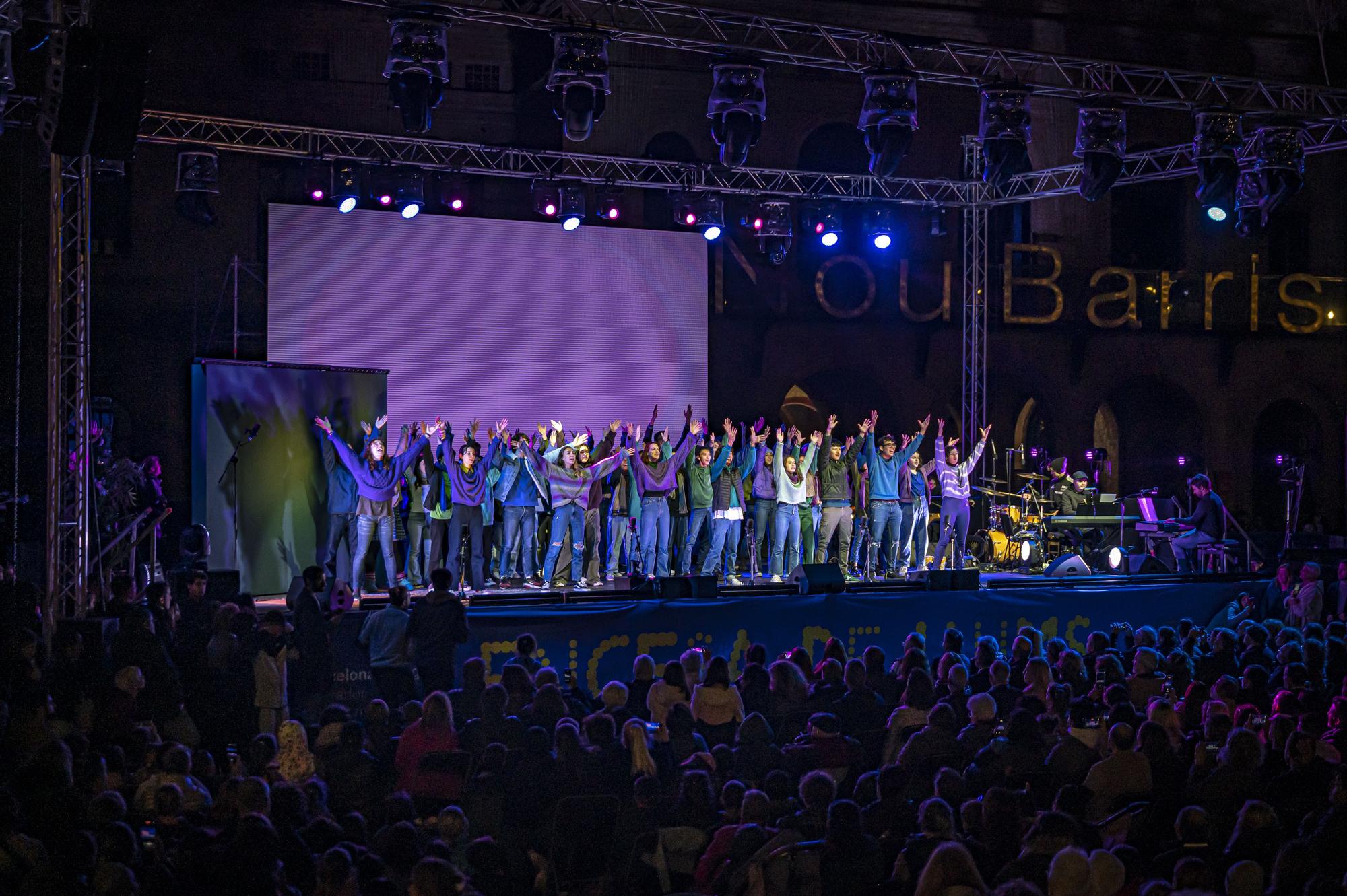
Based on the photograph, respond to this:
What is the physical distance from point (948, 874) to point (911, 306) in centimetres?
1874

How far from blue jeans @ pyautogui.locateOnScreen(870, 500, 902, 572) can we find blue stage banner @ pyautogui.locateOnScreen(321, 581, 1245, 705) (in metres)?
2.35

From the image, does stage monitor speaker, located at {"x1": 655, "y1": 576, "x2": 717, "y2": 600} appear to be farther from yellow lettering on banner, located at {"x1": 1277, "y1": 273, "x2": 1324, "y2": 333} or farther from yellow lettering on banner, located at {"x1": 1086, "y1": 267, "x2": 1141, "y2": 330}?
yellow lettering on banner, located at {"x1": 1277, "y1": 273, "x2": 1324, "y2": 333}

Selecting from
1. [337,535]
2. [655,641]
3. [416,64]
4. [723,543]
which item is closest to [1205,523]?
[723,543]

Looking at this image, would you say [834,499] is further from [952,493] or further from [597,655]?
[597,655]

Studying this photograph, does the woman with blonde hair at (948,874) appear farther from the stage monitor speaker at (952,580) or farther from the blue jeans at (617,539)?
the blue jeans at (617,539)

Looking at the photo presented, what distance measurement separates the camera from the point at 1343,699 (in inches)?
327

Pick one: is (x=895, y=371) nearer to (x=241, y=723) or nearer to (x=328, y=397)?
(x=328, y=397)

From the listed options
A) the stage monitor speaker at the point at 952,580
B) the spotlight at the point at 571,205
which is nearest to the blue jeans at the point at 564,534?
the stage monitor speaker at the point at 952,580

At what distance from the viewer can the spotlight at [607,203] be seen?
18.6m

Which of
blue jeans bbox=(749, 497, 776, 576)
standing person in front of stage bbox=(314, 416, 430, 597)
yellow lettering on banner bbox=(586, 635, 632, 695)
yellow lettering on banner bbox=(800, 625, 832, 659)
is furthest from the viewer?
blue jeans bbox=(749, 497, 776, 576)

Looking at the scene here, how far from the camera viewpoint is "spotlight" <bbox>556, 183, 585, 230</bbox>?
60.5ft

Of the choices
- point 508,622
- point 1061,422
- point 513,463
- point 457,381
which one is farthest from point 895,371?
point 508,622

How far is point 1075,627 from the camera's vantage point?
49.7ft

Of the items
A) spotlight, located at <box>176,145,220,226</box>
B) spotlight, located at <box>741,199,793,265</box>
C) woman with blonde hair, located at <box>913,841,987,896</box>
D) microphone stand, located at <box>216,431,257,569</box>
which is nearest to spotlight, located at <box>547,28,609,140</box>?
microphone stand, located at <box>216,431,257,569</box>
